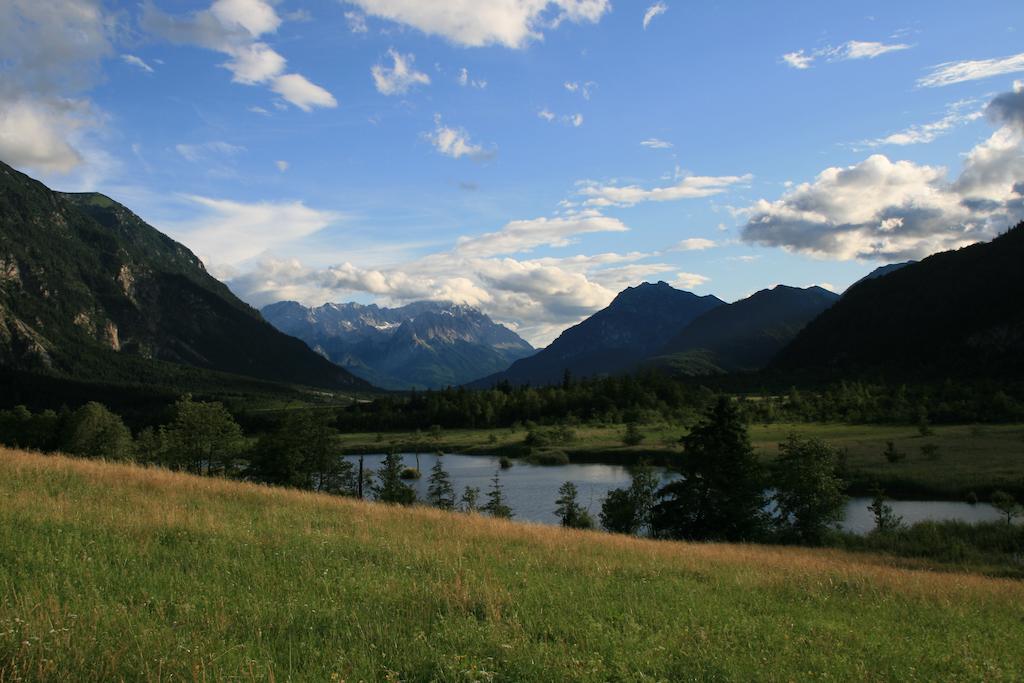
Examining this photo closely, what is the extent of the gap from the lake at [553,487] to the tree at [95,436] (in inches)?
1497

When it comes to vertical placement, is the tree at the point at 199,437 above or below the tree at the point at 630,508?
above

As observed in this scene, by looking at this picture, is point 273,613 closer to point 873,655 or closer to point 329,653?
point 329,653

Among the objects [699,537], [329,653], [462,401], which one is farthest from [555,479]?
[462,401]

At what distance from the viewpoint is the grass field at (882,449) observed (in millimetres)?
68062

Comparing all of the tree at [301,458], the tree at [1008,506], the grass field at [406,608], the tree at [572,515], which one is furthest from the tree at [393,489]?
the tree at [1008,506]

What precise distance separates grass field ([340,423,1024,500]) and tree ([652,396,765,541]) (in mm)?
29186

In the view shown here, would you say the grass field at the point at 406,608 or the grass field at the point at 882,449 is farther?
the grass field at the point at 882,449

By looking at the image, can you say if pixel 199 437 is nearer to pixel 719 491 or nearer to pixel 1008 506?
pixel 719 491

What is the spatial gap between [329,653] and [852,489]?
255 ft

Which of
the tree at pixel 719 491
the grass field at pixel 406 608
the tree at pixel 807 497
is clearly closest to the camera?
the grass field at pixel 406 608

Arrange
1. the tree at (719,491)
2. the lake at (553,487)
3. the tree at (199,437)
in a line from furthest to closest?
the tree at (199,437)
the lake at (553,487)
the tree at (719,491)

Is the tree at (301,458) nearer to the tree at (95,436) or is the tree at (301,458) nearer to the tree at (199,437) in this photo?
the tree at (199,437)

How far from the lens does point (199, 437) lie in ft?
259

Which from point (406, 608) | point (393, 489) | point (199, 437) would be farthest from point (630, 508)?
point (199, 437)
